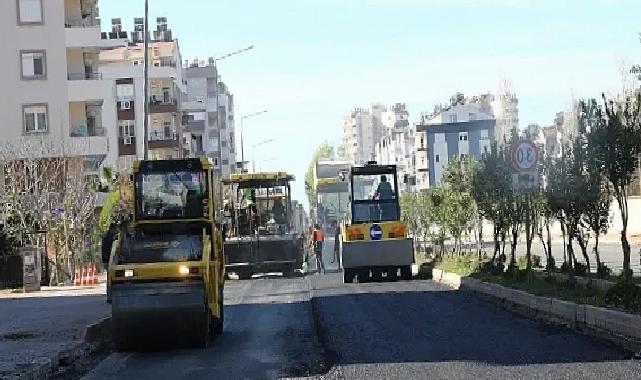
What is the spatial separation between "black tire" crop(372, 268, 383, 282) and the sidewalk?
327 inches

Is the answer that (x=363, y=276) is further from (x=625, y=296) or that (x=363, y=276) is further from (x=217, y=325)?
(x=625, y=296)

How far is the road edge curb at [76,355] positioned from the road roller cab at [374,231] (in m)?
13.7

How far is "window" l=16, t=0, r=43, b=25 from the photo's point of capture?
56.0m

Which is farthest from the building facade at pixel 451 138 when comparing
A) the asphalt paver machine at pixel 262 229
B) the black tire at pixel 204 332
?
the black tire at pixel 204 332

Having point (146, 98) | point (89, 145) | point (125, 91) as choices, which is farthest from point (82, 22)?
point (125, 91)

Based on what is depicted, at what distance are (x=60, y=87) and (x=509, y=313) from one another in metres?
39.8

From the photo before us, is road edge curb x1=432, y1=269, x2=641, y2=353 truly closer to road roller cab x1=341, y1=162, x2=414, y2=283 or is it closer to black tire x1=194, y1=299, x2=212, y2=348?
black tire x1=194, y1=299, x2=212, y2=348

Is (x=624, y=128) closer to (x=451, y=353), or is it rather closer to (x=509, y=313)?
(x=509, y=313)

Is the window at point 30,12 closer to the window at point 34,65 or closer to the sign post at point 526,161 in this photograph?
the window at point 34,65

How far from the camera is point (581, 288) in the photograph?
67.2 feet

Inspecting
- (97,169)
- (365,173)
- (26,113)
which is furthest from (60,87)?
(365,173)

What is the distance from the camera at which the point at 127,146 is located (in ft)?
285

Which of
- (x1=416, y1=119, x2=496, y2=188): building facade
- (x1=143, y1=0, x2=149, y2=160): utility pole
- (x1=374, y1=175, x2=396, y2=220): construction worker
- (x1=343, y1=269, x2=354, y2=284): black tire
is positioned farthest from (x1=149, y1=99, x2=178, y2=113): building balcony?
(x1=416, y1=119, x2=496, y2=188): building facade

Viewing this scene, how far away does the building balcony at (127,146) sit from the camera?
281 feet
